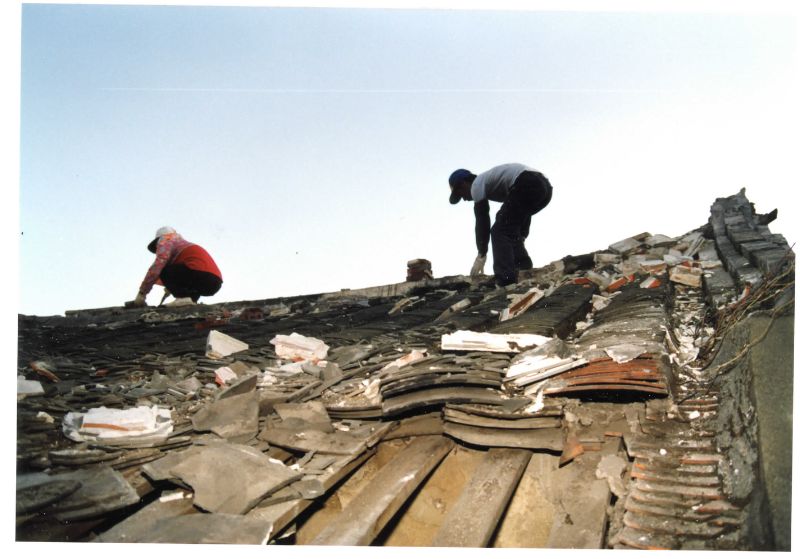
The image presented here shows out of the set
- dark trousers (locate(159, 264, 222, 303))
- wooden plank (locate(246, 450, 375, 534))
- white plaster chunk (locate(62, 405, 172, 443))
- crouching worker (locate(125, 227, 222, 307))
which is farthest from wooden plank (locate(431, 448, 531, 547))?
dark trousers (locate(159, 264, 222, 303))

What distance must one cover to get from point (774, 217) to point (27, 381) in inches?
363

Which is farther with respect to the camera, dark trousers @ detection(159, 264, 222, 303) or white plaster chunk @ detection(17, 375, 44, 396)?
dark trousers @ detection(159, 264, 222, 303)

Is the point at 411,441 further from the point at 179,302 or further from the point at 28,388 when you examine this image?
the point at 179,302

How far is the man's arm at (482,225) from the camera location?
658 centimetres

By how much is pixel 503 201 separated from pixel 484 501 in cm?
529

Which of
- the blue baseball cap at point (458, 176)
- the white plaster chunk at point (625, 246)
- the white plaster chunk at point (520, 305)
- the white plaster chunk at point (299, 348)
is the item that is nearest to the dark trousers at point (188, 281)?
the blue baseball cap at point (458, 176)

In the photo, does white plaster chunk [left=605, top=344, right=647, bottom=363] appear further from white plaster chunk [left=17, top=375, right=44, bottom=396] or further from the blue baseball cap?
the blue baseball cap

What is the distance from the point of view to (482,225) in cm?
669

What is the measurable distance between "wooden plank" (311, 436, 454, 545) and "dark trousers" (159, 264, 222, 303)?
6.07 m

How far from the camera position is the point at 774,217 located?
7.82 m

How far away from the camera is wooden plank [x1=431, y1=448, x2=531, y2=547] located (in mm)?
1521

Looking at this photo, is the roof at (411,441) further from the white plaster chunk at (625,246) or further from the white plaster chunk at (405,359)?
the white plaster chunk at (625,246)

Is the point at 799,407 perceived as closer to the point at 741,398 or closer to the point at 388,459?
the point at 741,398

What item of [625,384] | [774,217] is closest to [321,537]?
[625,384]
